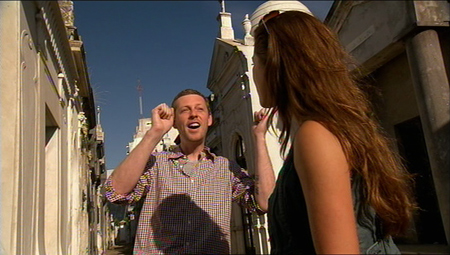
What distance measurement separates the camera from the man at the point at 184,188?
2.26m

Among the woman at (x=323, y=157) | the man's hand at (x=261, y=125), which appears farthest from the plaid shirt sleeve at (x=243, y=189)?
the woman at (x=323, y=157)

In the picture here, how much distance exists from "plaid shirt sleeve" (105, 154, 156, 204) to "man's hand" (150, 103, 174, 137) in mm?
338

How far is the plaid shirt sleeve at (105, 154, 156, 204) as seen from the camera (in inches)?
88.4

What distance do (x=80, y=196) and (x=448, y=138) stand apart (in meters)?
7.27

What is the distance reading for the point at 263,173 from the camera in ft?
7.75

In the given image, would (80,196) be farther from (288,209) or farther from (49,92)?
(288,209)

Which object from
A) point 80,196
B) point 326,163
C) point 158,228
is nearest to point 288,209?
point 326,163

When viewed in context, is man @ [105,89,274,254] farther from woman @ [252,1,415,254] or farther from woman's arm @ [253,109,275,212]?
woman @ [252,1,415,254]

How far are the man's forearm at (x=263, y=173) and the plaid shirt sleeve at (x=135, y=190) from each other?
27.2 inches

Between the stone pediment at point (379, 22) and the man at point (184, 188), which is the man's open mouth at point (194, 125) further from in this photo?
the stone pediment at point (379, 22)

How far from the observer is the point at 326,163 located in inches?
45.9

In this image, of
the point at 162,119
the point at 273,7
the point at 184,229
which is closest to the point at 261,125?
the point at 162,119

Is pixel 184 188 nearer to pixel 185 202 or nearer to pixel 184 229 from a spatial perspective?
pixel 185 202

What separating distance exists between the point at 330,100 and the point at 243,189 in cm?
140
